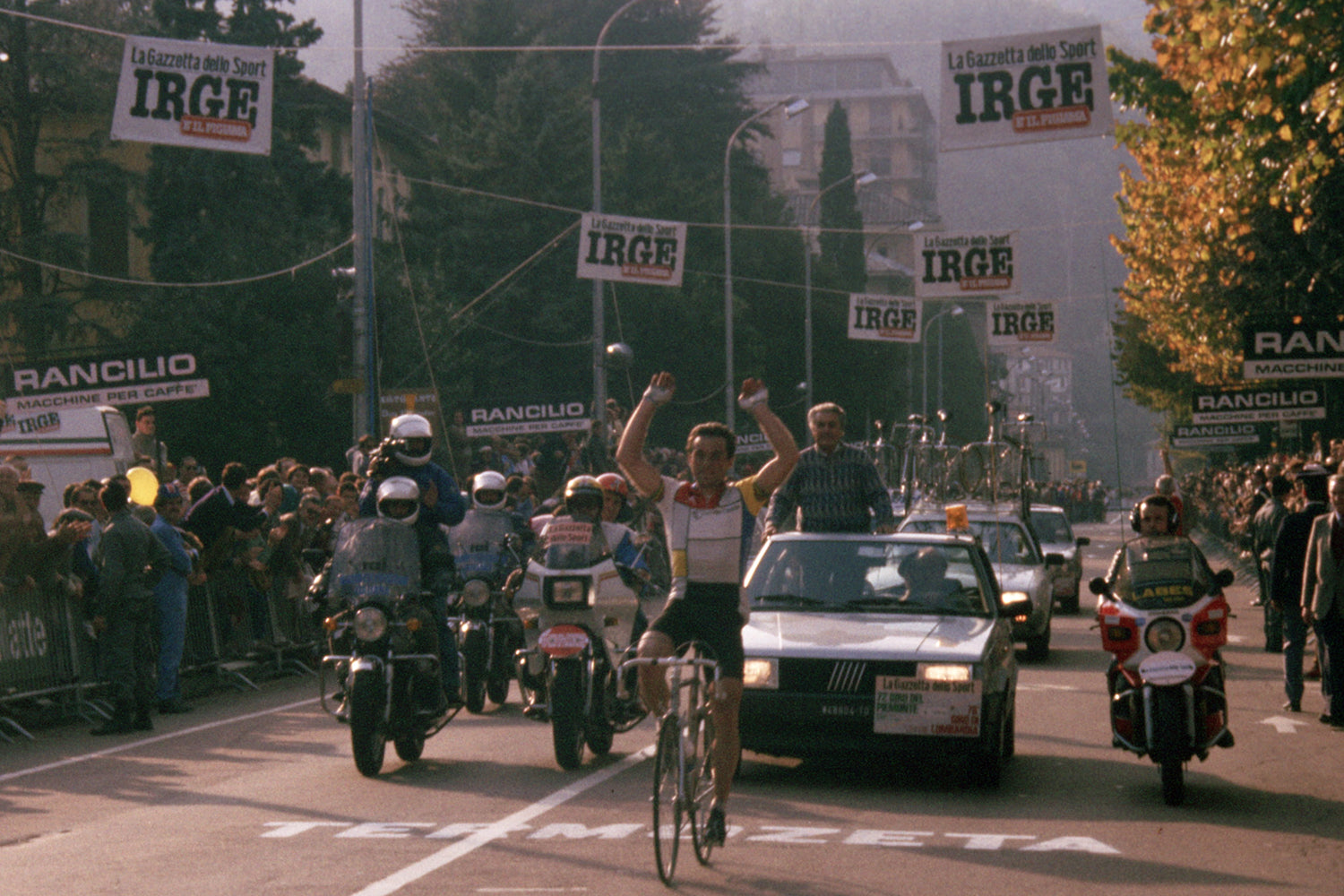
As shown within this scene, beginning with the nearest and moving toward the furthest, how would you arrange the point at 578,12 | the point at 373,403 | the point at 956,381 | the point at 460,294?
1. the point at 373,403
2. the point at 460,294
3. the point at 578,12
4. the point at 956,381

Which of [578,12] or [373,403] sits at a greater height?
[578,12]

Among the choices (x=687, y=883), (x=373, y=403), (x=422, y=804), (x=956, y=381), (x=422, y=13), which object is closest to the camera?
(x=687, y=883)

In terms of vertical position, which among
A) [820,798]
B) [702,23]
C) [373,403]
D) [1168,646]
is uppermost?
[702,23]

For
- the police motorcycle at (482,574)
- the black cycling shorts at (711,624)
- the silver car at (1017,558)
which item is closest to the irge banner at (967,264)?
the silver car at (1017,558)

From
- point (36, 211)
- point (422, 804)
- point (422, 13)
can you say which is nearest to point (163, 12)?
point (36, 211)

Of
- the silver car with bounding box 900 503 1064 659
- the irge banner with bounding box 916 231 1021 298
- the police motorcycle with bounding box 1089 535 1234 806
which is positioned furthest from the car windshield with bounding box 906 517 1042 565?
the police motorcycle with bounding box 1089 535 1234 806

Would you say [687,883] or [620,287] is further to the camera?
[620,287]

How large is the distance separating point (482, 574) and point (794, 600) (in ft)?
9.33

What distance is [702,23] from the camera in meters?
66.4

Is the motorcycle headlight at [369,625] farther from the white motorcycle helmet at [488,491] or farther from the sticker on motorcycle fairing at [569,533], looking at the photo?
the white motorcycle helmet at [488,491]

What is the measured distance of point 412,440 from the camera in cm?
1223

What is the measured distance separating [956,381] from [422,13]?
62.0 meters

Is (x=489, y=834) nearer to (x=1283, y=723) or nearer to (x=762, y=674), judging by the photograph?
(x=762, y=674)

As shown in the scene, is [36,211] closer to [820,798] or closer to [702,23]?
[702,23]
